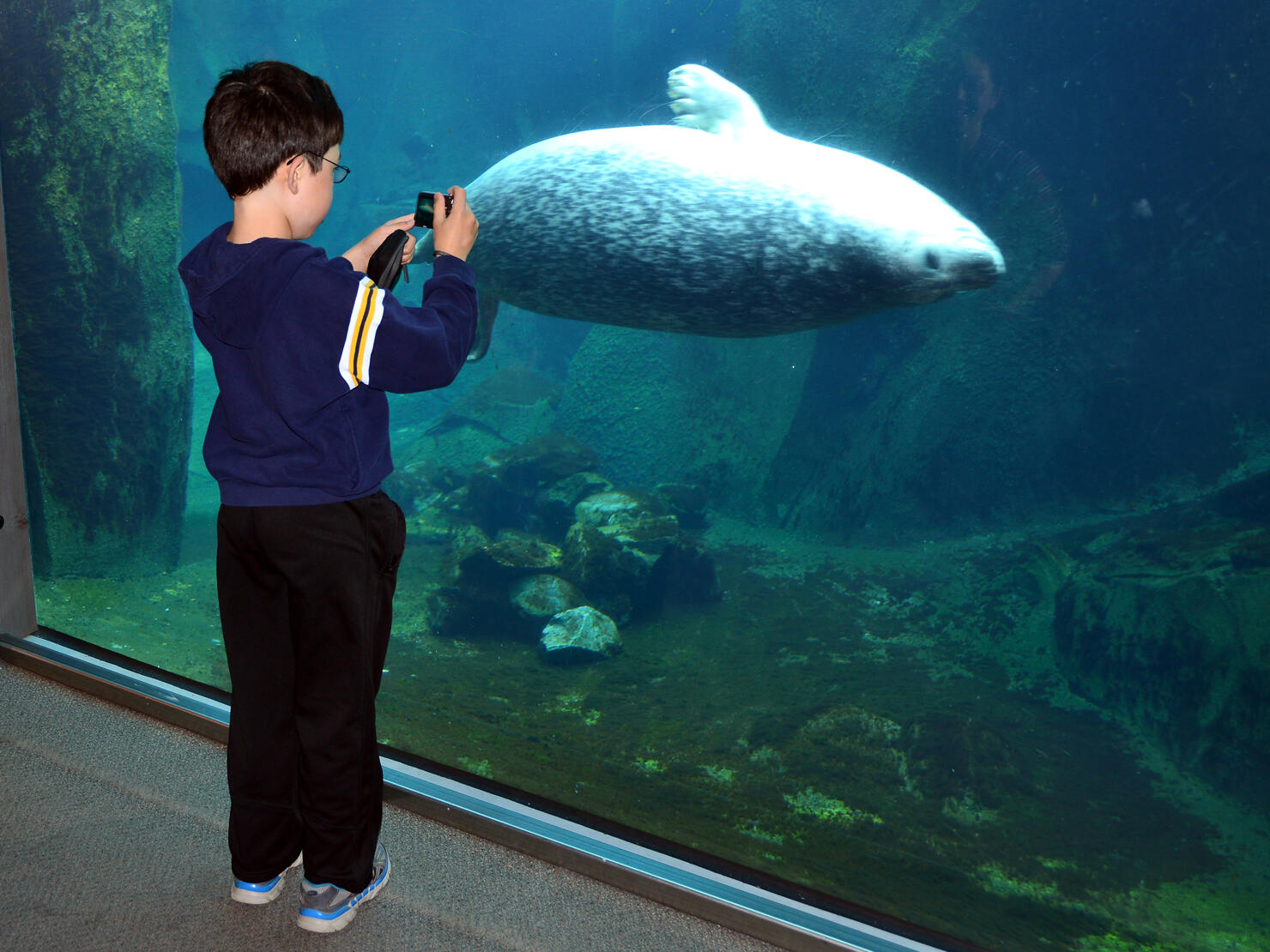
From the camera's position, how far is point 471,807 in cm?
164

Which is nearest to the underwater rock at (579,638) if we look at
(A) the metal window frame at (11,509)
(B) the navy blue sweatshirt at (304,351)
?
(A) the metal window frame at (11,509)

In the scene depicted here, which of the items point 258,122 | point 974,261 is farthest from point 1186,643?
point 258,122

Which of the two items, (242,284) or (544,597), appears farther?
(544,597)

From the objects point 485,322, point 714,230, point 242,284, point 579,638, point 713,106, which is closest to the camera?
point 242,284

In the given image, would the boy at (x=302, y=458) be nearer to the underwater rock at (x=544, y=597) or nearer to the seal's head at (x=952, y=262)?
the seal's head at (x=952, y=262)

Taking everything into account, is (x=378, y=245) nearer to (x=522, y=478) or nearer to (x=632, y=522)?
(x=632, y=522)

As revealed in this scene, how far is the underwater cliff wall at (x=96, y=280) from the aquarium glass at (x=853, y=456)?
23mm

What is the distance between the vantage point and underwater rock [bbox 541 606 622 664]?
3.76 m

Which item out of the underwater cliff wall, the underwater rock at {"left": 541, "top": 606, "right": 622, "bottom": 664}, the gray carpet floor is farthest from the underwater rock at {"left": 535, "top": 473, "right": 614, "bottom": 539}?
the gray carpet floor

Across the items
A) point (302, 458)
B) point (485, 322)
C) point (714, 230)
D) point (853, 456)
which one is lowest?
point (853, 456)

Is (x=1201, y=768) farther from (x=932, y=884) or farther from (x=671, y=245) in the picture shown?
(x=671, y=245)

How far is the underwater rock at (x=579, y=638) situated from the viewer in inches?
148

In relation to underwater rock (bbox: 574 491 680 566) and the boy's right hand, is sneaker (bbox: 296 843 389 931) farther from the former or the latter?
underwater rock (bbox: 574 491 680 566)

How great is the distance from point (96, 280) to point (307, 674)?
3.65 m
